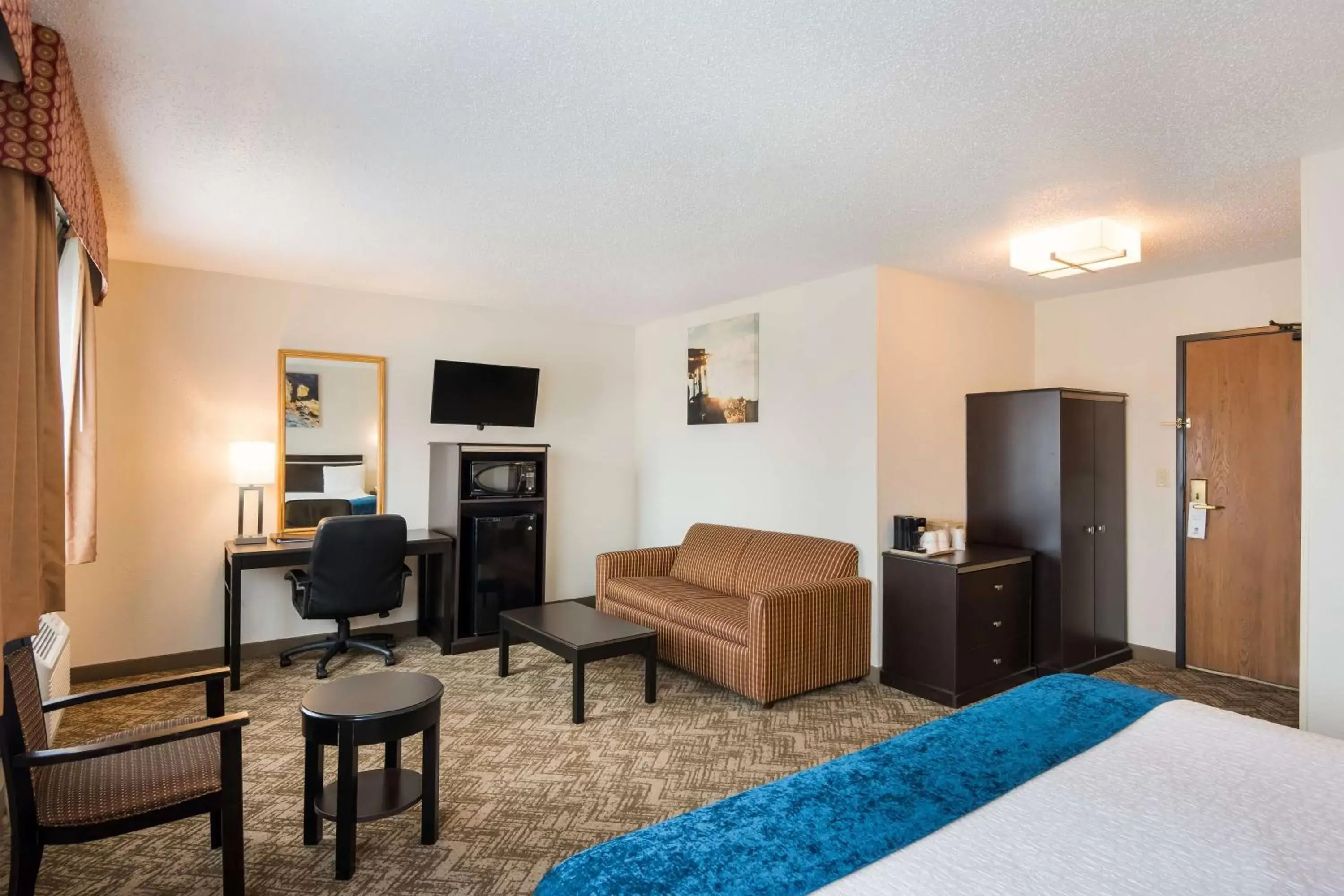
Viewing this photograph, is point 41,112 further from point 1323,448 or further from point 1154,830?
point 1323,448

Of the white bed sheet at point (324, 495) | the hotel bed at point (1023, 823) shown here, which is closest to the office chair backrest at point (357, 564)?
the white bed sheet at point (324, 495)

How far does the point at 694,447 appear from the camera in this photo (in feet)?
18.5

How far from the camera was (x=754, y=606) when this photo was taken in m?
3.78

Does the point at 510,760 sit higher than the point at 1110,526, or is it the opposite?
the point at 1110,526

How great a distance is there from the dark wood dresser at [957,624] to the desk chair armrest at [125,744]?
326 cm

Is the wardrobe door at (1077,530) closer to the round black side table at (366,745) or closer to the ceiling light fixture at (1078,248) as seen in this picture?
the ceiling light fixture at (1078,248)

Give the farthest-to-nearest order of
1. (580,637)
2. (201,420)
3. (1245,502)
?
(201,420), (1245,502), (580,637)

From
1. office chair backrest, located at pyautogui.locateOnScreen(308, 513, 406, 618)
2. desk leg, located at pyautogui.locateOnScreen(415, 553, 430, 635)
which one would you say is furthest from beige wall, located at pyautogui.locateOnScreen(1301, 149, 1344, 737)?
desk leg, located at pyautogui.locateOnScreen(415, 553, 430, 635)

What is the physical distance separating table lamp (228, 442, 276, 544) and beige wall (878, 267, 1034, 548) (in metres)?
3.72

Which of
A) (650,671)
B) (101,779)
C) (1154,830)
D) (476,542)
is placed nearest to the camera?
(1154,830)

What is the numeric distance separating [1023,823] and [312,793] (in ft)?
7.34

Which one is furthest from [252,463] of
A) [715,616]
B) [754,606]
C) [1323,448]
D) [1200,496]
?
[1200,496]

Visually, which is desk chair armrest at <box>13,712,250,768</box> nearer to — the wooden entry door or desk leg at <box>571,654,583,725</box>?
desk leg at <box>571,654,583,725</box>

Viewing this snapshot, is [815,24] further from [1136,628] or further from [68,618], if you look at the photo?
[68,618]
